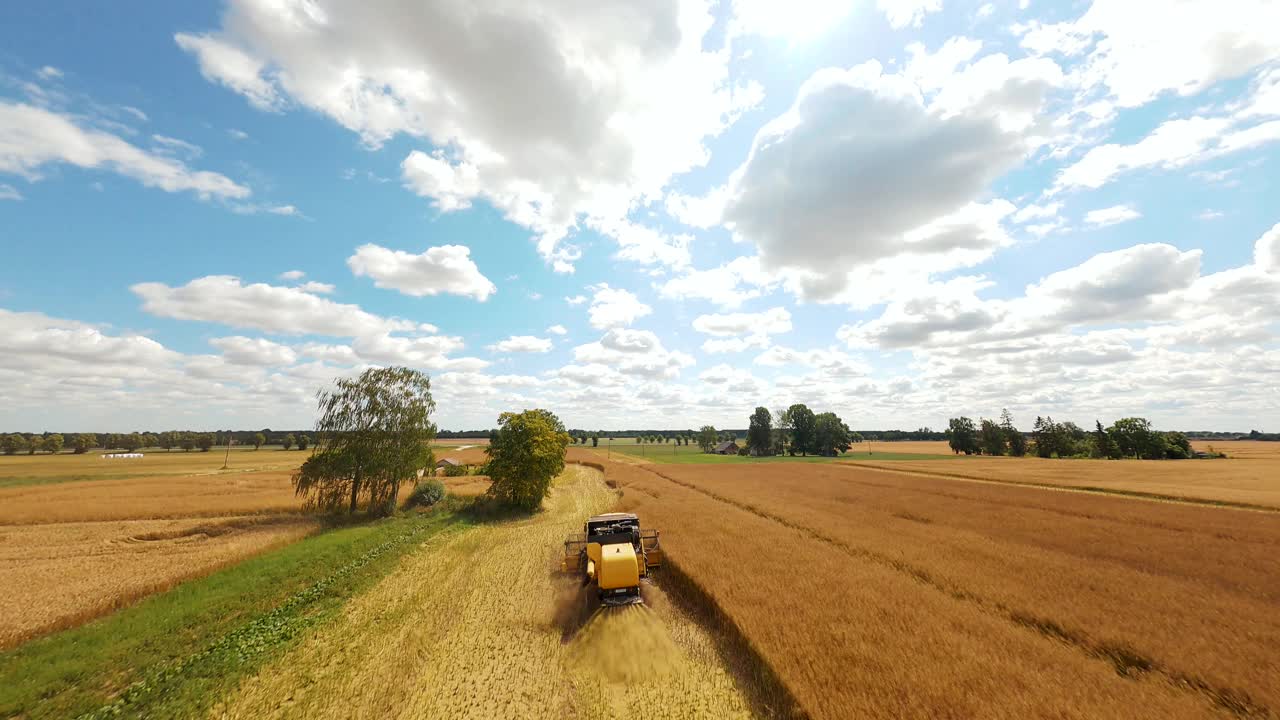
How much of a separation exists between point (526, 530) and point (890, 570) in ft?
71.4

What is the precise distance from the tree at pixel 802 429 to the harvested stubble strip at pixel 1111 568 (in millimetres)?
94661

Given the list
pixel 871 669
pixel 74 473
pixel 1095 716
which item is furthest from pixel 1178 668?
pixel 74 473

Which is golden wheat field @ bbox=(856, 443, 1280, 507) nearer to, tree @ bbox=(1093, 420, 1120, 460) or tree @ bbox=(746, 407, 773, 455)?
tree @ bbox=(1093, 420, 1120, 460)

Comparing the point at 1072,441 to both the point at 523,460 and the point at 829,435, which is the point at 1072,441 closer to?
the point at 829,435

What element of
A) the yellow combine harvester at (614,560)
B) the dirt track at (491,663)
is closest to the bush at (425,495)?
the dirt track at (491,663)

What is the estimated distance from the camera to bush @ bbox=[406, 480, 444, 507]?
38.5 m

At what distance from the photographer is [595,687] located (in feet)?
35.2

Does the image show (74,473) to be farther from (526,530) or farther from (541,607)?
(541,607)

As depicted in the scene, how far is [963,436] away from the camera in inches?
5000

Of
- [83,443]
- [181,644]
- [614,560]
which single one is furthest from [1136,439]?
[83,443]

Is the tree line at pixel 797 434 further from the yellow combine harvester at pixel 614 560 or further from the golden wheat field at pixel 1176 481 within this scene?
the yellow combine harvester at pixel 614 560

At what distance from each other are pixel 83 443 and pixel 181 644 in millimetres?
206439

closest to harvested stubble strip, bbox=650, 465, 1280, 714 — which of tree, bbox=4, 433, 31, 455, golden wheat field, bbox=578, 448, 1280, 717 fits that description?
golden wheat field, bbox=578, 448, 1280, 717

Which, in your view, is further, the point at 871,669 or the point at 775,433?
the point at 775,433
